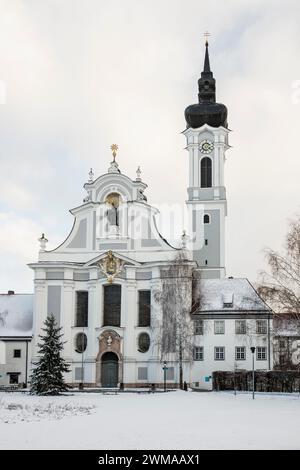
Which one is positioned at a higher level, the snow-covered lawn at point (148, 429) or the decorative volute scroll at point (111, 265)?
the decorative volute scroll at point (111, 265)

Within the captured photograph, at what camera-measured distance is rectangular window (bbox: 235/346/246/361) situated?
58.7 meters

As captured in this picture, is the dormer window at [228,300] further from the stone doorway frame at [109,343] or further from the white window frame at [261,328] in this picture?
the stone doorway frame at [109,343]

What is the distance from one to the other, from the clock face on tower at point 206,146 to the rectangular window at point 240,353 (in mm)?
21021

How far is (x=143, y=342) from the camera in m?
61.9

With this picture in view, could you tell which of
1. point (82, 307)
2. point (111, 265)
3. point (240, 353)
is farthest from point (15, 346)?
point (240, 353)

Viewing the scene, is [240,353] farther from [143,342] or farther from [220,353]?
[143,342]

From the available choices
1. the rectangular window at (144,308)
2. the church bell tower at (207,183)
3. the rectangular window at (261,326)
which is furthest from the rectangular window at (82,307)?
the rectangular window at (261,326)

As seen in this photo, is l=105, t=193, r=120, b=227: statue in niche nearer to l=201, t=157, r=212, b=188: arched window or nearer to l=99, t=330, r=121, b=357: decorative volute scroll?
l=99, t=330, r=121, b=357: decorative volute scroll

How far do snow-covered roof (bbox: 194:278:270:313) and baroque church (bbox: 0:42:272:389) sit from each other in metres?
0.08

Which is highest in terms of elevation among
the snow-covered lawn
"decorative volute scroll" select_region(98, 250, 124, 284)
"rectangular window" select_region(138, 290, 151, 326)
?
"decorative volute scroll" select_region(98, 250, 124, 284)

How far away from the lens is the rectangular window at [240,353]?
5866 centimetres

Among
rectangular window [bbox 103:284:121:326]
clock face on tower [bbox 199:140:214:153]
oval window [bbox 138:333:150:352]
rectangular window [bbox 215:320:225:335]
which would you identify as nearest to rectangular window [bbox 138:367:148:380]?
oval window [bbox 138:333:150:352]

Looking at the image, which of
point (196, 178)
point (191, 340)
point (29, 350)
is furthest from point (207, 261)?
point (29, 350)

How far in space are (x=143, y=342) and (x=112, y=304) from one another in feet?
12.9
